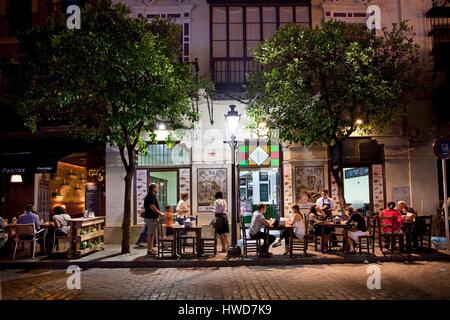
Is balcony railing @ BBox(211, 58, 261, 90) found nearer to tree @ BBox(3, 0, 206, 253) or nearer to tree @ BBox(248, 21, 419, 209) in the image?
tree @ BBox(248, 21, 419, 209)

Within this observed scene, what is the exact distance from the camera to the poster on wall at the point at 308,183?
1533cm

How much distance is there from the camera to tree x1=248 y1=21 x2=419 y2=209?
1252 cm

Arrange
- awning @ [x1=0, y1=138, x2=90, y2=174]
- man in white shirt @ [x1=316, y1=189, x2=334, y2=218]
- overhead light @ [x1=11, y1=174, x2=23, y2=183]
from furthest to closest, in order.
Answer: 1. overhead light @ [x1=11, y1=174, x2=23, y2=183]
2. awning @ [x1=0, y1=138, x2=90, y2=174]
3. man in white shirt @ [x1=316, y1=189, x2=334, y2=218]

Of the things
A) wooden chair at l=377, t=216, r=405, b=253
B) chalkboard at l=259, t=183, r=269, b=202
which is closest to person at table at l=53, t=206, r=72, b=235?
chalkboard at l=259, t=183, r=269, b=202

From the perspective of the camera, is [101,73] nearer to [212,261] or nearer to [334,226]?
[212,261]

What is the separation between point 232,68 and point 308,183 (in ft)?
16.0

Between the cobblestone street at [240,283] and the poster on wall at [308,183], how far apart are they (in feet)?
15.3

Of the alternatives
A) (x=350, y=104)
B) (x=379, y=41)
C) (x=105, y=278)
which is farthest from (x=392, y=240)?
(x=105, y=278)

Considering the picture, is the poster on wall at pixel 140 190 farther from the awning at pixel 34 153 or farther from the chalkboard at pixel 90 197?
the awning at pixel 34 153

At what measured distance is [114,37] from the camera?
1141 cm

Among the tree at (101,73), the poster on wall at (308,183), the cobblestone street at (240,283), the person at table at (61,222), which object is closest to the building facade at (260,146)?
the poster on wall at (308,183)

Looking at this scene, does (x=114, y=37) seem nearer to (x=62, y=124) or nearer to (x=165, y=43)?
(x=165, y=43)

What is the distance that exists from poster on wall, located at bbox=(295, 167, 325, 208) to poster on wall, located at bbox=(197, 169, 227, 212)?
2.57m

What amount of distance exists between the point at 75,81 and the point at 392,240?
9.43 m
